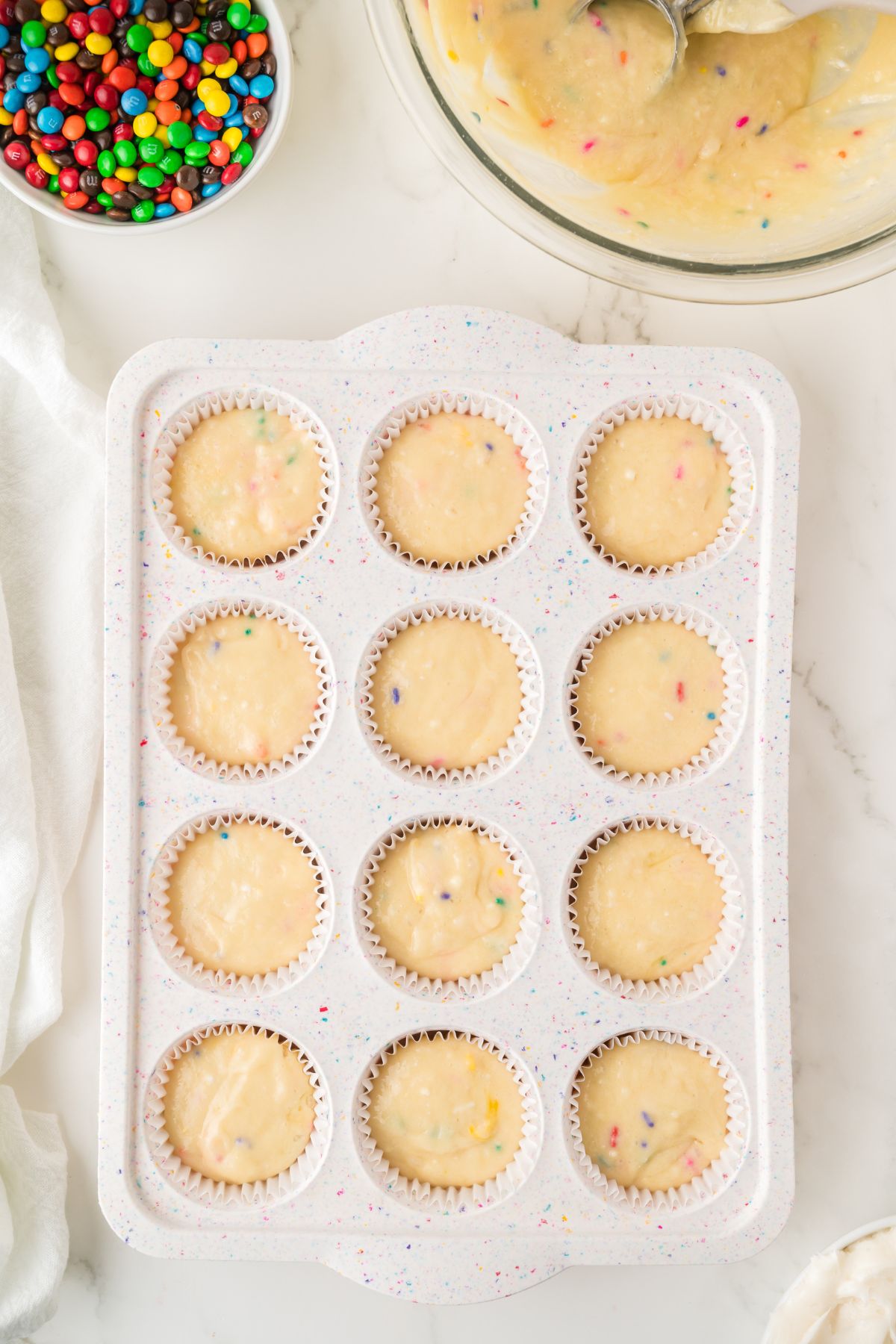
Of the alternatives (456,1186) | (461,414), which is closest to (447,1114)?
(456,1186)

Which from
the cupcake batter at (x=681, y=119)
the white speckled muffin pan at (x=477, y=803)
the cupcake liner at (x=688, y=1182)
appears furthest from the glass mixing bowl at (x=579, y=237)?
the cupcake liner at (x=688, y=1182)

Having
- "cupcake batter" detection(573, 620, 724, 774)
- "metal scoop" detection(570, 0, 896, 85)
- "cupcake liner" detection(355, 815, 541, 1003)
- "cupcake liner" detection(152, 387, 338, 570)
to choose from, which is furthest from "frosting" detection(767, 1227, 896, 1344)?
"metal scoop" detection(570, 0, 896, 85)

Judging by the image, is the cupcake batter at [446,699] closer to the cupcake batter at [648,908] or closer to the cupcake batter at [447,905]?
the cupcake batter at [447,905]

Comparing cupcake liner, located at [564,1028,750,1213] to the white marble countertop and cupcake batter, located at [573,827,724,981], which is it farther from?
the white marble countertop

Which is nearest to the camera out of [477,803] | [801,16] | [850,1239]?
[801,16]

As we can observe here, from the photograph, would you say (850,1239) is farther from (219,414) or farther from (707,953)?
(219,414)

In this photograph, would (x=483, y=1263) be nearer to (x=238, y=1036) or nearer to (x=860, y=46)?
(x=238, y=1036)

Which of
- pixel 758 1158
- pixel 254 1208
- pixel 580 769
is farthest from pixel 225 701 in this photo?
pixel 758 1158
